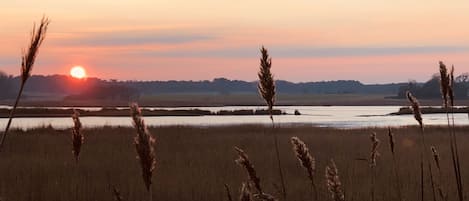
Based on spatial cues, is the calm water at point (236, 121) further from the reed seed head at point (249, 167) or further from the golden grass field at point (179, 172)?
the reed seed head at point (249, 167)

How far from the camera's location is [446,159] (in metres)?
16.0

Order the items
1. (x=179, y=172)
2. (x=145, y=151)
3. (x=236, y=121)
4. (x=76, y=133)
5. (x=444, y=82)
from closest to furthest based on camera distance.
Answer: (x=145, y=151) → (x=444, y=82) → (x=76, y=133) → (x=179, y=172) → (x=236, y=121)

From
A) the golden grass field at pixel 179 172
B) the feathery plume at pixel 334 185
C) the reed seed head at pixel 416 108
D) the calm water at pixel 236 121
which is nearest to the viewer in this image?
the feathery plume at pixel 334 185

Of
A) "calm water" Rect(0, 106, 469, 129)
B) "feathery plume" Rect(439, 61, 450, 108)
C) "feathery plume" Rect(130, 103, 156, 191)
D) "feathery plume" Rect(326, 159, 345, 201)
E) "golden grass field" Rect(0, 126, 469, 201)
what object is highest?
"feathery plume" Rect(439, 61, 450, 108)

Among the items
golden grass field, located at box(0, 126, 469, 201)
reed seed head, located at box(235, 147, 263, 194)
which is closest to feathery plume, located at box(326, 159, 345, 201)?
reed seed head, located at box(235, 147, 263, 194)

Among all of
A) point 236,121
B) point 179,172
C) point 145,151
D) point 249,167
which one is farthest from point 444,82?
point 236,121

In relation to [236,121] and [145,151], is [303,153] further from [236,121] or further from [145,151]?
[236,121]

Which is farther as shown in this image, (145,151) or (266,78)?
(266,78)

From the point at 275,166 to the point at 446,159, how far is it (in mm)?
4671

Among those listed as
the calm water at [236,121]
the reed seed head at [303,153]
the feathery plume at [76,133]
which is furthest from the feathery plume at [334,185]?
the calm water at [236,121]

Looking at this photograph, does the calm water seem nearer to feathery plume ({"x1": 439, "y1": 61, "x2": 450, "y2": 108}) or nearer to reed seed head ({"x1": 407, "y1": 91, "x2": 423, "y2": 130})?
reed seed head ({"x1": 407, "y1": 91, "x2": 423, "y2": 130})

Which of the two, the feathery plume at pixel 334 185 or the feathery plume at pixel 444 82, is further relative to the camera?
the feathery plume at pixel 444 82

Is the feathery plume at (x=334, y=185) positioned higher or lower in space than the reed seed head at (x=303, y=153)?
lower

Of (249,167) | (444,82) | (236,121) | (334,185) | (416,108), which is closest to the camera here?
(334,185)
